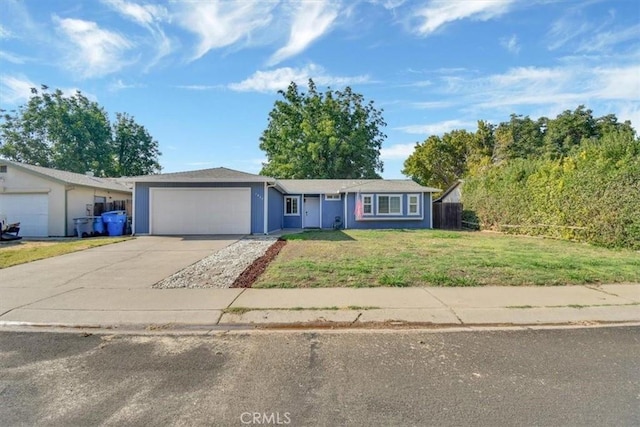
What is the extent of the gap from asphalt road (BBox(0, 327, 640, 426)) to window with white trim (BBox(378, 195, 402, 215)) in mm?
16818

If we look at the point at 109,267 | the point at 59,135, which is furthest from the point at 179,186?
the point at 59,135

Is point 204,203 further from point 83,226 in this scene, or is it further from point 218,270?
point 218,270

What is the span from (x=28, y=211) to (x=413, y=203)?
67.4 feet

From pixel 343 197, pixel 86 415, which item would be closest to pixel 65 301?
pixel 86 415

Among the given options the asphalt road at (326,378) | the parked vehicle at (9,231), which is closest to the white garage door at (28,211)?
the parked vehicle at (9,231)

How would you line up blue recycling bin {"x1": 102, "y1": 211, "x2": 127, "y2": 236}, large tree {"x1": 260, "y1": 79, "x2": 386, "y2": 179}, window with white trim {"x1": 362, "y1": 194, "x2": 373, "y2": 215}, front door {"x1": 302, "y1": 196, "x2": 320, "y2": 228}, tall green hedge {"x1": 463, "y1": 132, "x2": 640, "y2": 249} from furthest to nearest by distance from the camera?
1. large tree {"x1": 260, "y1": 79, "x2": 386, "y2": 179}
2. front door {"x1": 302, "y1": 196, "x2": 320, "y2": 228}
3. window with white trim {"x1": 362, "y1": 194, "x2": 373, "y2": 215}
4. blue recycling bin {"x1": 102, "y1": 211, "x2": 127, "y2": 236}
5. tall green hedge {"x1": 463, "y1": 132, "x2": 640, "y2": 249}

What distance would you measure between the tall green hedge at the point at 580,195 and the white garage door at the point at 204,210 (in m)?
13.6

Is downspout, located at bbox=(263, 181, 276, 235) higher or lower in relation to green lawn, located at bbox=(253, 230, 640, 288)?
higher

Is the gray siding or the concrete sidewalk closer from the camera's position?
the concrete sidewalk

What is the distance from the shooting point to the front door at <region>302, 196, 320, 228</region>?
22.6m

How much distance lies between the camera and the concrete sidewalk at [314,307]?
4.93 meters

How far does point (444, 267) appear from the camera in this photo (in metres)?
8.10

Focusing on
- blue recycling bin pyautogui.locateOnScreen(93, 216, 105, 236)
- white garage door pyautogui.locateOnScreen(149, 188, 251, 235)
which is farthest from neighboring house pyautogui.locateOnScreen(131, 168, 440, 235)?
blue recycling bin pyautogui.locateOnScreen(93, 216, 105, 236)

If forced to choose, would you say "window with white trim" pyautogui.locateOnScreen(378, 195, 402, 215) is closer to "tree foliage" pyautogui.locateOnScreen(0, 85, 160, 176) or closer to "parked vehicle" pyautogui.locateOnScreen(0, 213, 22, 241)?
"parked vehicle" pyautogui.locateOnScreen(0, 213, 22, 241)
